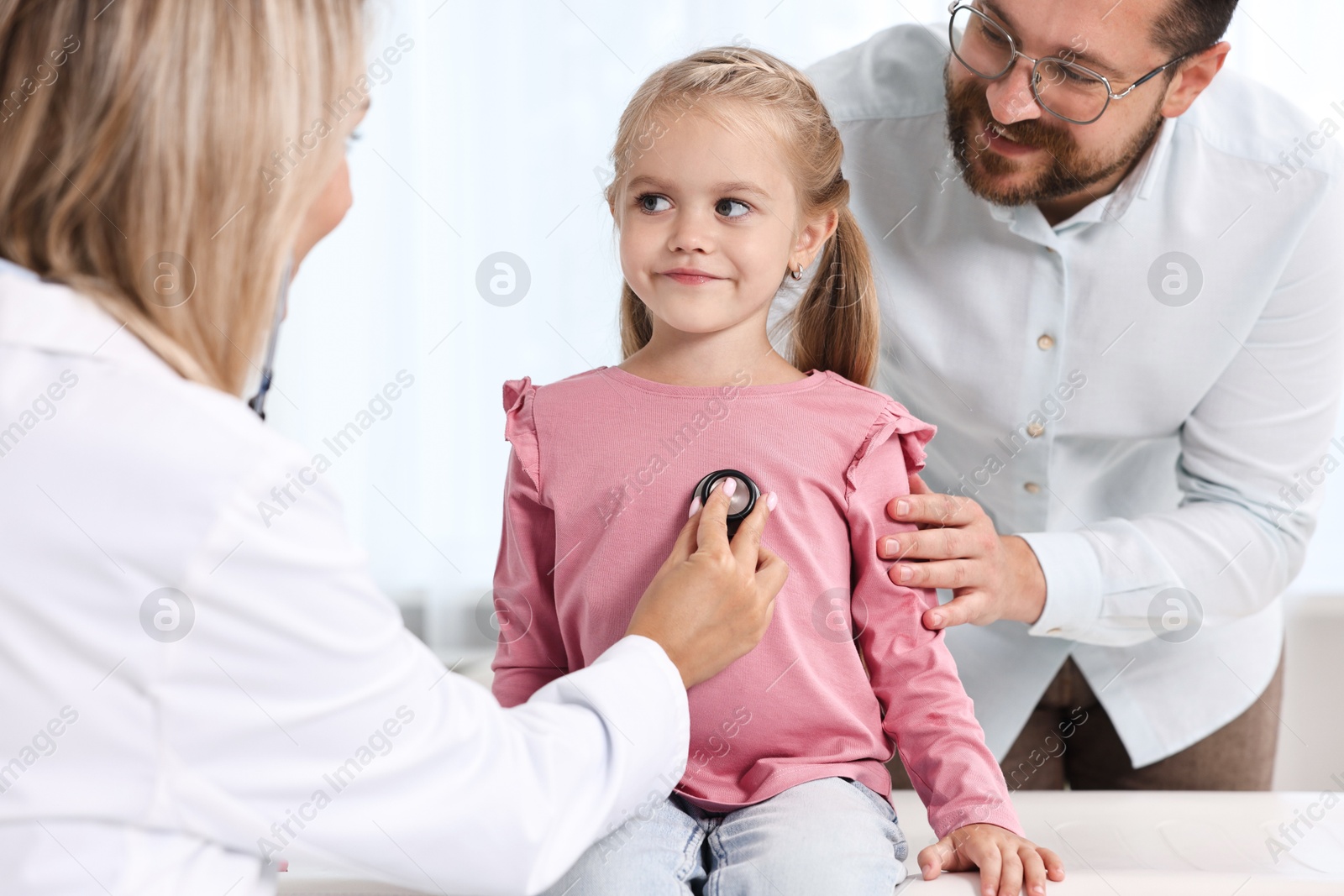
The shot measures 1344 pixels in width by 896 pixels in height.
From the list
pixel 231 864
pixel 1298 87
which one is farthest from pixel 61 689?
pixel 1298 87

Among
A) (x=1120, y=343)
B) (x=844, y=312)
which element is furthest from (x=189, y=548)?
(x=1120, y=343)

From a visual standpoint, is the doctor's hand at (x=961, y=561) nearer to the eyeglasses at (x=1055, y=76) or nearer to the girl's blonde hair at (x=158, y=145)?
the eyeglasses at (x=1055, y=76)

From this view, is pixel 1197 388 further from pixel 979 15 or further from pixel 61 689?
pixel 61 689

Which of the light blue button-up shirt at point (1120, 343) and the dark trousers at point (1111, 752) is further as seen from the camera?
the dark trousers at point (1111, 752)

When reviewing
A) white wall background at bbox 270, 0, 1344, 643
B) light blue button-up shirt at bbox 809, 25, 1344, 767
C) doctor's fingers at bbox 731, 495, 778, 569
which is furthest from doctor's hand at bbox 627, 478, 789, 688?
white wall background at bbox 270, 0, 1344, 643

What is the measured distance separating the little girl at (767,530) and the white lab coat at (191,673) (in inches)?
11.7

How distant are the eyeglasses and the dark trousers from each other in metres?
0.85

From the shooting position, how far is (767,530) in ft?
3.66

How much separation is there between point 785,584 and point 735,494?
0.10 metres

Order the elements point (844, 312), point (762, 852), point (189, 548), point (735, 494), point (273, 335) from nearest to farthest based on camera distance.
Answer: point (189, 548)
point (273, 335)
point (762, 852)
point (735, 494)
point (844, 312)

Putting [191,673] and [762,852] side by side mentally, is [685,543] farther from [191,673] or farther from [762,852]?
[191,673]

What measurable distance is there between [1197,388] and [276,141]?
4.25ft

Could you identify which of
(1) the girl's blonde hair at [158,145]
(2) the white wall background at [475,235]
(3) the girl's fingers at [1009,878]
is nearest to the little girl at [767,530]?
(3) the girl's fingers at [1009,878]

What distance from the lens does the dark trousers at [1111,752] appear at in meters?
1.72
